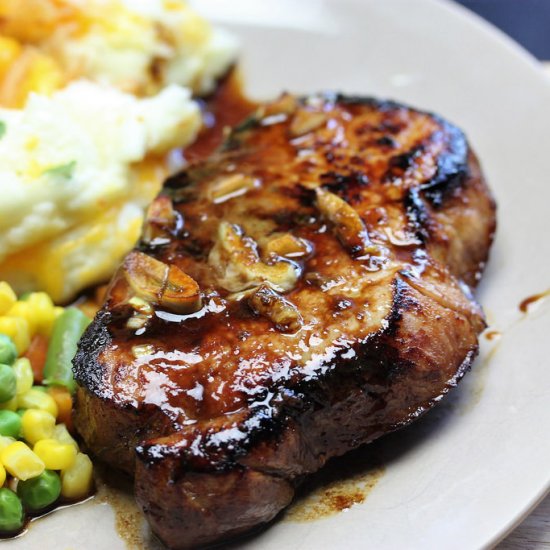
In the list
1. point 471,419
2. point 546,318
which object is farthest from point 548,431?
point 546,318

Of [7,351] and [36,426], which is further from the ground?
[7,351]

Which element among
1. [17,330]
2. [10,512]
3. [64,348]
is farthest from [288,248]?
[10,512]

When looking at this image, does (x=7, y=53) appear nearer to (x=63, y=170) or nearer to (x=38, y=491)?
(x=63, y=170)

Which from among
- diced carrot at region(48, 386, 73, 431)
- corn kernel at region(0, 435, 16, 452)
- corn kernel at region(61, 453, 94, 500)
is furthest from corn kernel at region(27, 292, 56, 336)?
corn kernel at region(61, 453, 94, 500)

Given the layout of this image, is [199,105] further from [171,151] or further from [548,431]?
[548,431]

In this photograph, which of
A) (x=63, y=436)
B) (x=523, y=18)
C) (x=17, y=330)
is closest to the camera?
(x=63, y=436)

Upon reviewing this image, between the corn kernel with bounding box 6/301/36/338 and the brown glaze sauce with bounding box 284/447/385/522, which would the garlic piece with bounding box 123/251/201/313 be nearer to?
the corn kernel with bounding box 6/301/36/338

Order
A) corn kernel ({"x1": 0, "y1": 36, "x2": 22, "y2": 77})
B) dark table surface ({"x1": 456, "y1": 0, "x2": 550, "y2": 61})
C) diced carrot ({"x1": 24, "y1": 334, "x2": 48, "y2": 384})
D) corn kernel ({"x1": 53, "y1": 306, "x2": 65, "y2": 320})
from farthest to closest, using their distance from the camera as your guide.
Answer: dark table surface ({"x1": 456, "y1": 0, "x2": 550, "y2": 61}) < corn kernel ({"x1": 0, "y1": 36, "x2": 22, "y2": 77}) < corn kernel ({"x1": 53, "y1": 306, "x2": 65, "y2": 320}) < diced carrot ({"x1": 24, "y1": 334, "x2": 48, "y2": 384})
